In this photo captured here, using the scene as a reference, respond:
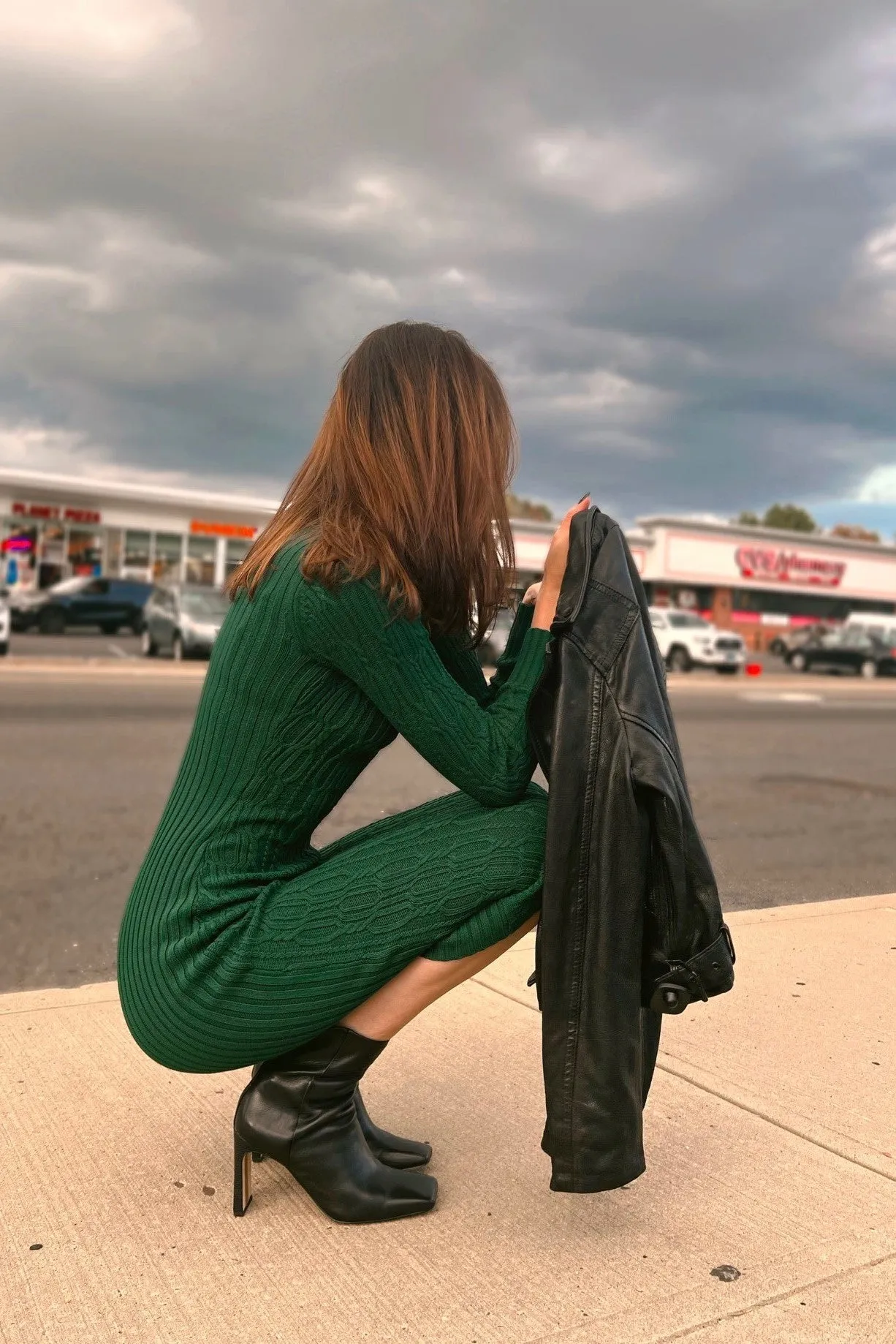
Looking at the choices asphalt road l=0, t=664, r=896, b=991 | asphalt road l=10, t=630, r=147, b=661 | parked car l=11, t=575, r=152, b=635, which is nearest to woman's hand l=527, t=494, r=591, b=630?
asphalt road l=0, t=664, r=896, b=991

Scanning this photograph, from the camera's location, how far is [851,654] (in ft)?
111

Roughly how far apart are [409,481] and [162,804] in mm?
5875

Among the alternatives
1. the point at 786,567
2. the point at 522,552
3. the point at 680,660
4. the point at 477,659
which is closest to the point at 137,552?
the point at 522,552

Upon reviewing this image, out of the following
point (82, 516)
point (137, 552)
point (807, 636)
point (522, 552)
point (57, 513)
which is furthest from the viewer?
point (522, 552)

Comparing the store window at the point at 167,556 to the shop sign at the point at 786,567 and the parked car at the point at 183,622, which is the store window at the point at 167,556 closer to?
the parked car at the point at 183,622

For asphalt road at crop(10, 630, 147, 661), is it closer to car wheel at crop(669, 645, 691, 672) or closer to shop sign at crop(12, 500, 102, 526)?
shop sign at crop(12, 500, 102, 526)

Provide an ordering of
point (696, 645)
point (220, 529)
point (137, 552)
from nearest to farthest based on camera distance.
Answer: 1. point (696, 645)
2. point (137, 552)
3. point (220, 529)

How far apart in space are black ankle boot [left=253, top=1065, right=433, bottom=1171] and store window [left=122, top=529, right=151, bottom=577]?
3826cm

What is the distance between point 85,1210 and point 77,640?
29177mm

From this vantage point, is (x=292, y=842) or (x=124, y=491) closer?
(x=292, y=842)

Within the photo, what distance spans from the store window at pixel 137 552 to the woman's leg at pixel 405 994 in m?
38.5

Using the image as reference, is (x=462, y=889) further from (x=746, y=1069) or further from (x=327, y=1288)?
(x=746, y=1069)

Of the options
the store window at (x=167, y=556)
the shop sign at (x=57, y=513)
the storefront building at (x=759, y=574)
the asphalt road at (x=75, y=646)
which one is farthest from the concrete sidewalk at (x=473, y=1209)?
the storefront building at (x=759, y=574)

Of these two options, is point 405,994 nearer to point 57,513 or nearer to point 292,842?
point 292,842
